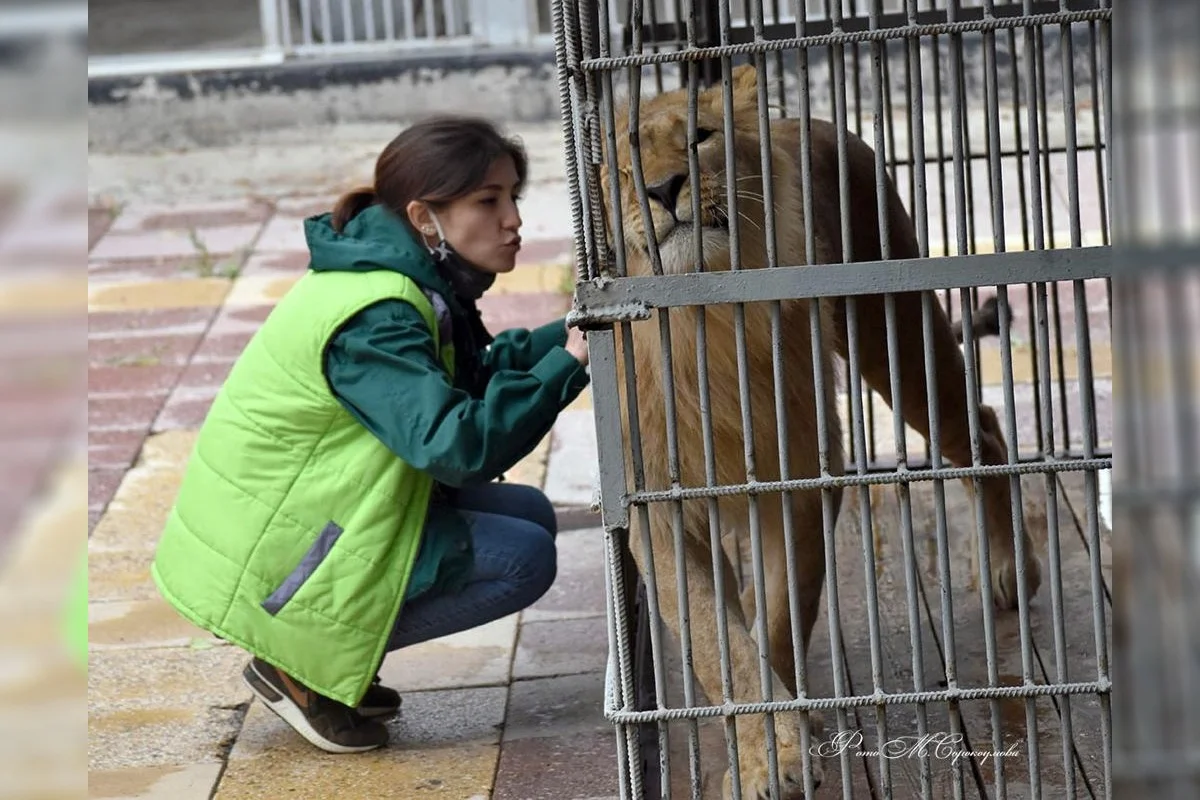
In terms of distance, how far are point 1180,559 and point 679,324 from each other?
2530 millimetres

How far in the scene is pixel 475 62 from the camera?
11117 millimetres

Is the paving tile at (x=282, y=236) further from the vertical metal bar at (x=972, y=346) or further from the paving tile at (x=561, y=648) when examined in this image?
the vertical metal bar at (x=972, y=346)

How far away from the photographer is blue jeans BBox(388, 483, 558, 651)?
368cm

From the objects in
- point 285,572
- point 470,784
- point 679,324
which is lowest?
point 470,784

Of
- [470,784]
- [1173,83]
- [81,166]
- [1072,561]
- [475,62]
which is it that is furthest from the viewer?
[475,62]

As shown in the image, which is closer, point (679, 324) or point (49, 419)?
point (49, 419)

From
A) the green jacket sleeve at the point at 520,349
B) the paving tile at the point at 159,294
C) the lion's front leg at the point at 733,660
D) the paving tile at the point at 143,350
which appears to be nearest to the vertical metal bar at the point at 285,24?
the paving tile at the point at 159,294

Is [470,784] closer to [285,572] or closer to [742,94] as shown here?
[285,572]

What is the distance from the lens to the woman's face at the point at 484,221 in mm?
3613

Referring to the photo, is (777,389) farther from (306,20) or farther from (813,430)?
(306,20)

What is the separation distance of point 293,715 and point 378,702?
22 cm

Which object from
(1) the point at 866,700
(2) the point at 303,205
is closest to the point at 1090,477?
(1) the point at 866,700

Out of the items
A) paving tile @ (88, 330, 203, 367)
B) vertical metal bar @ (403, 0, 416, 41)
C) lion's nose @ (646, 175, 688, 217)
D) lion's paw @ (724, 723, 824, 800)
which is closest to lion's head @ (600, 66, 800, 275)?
lion's nose @ (646, 175, 688, 217)

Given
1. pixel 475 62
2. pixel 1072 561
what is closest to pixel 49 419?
pixel 1072 561
